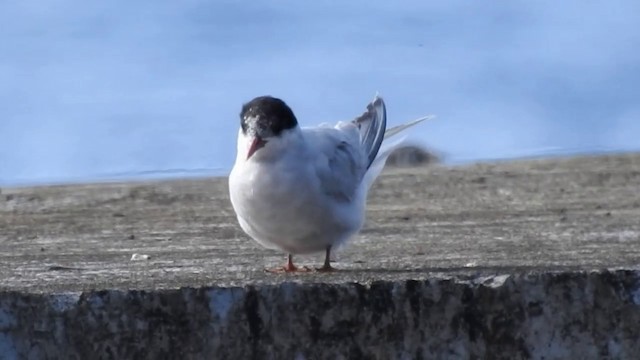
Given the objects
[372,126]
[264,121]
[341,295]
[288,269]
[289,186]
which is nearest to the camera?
[341,295]

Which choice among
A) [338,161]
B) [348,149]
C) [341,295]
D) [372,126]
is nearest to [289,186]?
[338,161]

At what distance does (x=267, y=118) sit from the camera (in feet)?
14.8

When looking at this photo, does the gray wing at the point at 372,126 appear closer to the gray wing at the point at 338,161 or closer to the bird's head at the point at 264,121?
the gray wing at the point at 338,161

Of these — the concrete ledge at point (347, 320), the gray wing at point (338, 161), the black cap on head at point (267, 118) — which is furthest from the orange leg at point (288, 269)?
the concrete ledge at point (347, 320)

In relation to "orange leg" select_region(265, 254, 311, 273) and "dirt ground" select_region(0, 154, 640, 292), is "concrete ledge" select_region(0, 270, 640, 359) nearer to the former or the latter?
"dirt ground" select_region(0, 154, 640, 292)

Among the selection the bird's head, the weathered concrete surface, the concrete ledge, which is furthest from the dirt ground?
the bird's head

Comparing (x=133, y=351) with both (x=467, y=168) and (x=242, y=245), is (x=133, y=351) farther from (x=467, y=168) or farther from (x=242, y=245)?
(x=467, y=168)

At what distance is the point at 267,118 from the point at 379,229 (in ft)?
3.32

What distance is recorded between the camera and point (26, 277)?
3693 millimetres

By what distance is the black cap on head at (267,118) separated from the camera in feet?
14.6

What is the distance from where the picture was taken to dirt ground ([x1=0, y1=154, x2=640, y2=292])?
12.4 feet

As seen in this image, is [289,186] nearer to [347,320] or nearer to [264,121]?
[264,121]

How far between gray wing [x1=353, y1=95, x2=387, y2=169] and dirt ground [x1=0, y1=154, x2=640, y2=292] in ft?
0.94

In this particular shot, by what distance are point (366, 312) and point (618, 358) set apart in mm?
518
